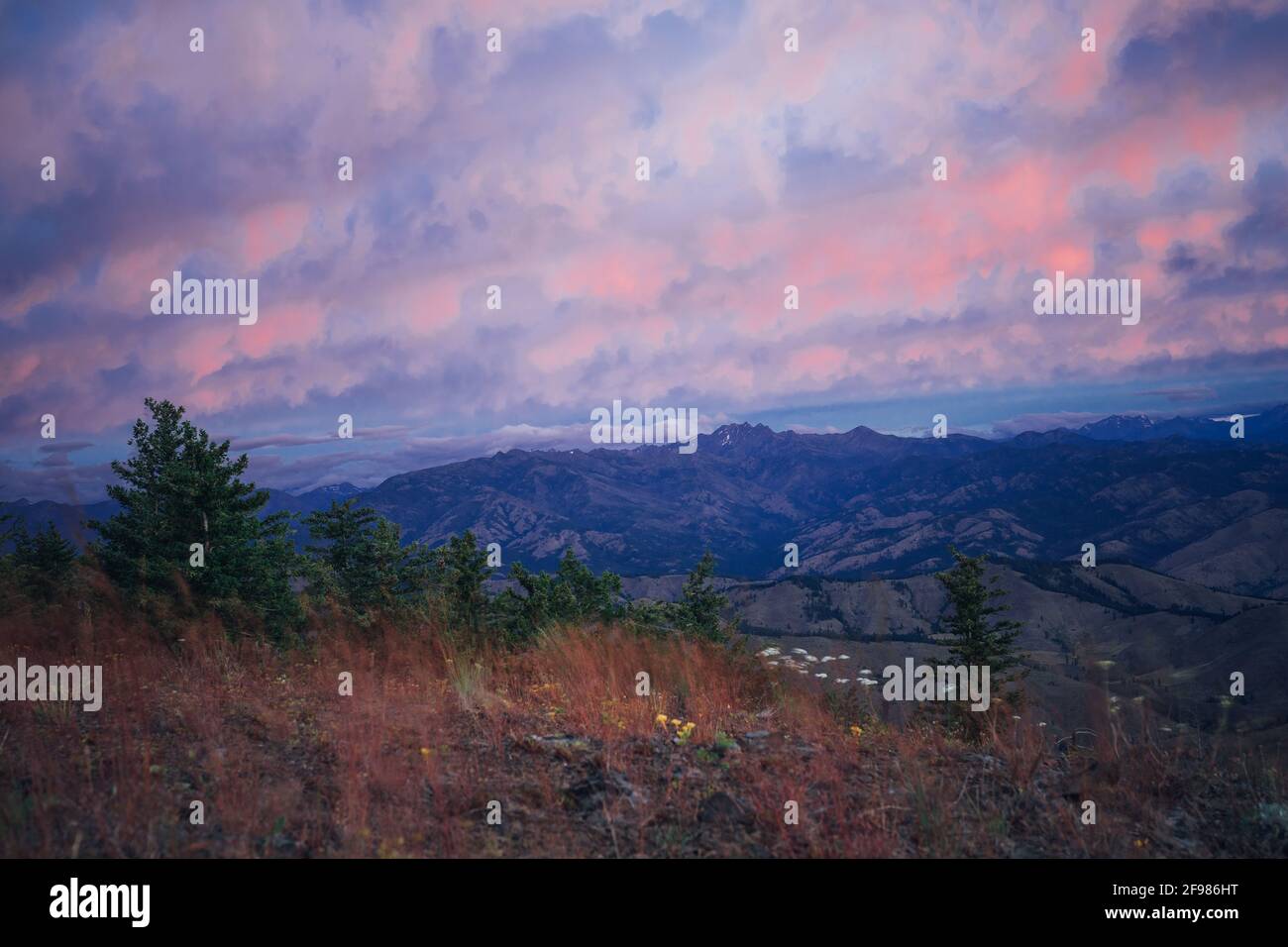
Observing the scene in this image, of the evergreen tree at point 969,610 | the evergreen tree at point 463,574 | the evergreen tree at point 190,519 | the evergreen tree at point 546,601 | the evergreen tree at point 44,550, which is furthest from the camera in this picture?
the evergreen tree at point 969,610

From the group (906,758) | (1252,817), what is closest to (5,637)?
(906,758)

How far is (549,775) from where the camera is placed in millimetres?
6367

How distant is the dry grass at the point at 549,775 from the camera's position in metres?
5.23

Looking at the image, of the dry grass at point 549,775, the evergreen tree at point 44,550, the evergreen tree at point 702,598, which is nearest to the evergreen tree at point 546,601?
the evergreen tree at point 702,598

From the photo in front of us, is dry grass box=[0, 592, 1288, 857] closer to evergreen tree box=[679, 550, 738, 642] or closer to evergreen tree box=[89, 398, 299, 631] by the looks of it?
evergreen tree box=[89, 398, 299, 631]

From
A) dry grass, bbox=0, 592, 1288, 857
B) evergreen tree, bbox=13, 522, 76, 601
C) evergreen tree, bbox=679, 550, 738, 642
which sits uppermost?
evergreen tree, bbox=13, 522, 76, 601

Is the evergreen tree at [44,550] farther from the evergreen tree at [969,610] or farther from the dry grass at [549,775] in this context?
the evergreen tree at [969,610]

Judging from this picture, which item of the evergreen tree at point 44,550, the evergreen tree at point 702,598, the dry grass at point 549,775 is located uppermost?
the evergreen tree at point 44,550

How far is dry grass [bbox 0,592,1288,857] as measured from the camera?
5.23 meters

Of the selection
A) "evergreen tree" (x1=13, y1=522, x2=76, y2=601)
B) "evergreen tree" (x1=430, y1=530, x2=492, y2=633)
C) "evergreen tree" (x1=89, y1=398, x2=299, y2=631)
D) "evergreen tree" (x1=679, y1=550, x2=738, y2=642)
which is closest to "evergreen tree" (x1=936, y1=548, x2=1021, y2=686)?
"evergreen tree" (x1=679, y1=550, x2=738, y2=642)

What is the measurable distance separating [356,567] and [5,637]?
22007 mm

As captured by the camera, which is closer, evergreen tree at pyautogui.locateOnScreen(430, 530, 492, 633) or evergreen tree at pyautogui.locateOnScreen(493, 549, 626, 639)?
evergreen tree at pyautogui.locateOnScreen(430, 530, 492, 633)

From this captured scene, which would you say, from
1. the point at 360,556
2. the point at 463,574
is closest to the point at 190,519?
the point at 463,574
